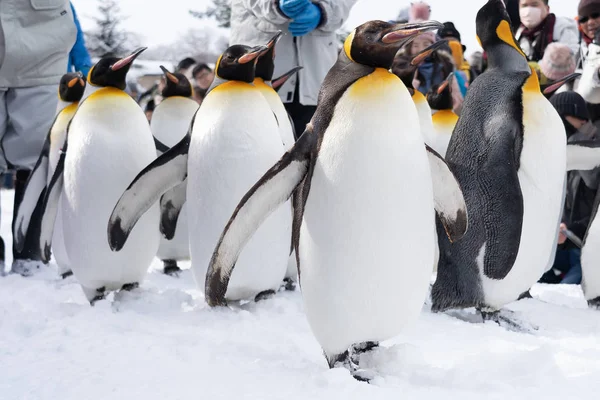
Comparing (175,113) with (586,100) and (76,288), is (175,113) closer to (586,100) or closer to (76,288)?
(76,288)

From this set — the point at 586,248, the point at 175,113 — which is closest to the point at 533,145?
the point at 586,248

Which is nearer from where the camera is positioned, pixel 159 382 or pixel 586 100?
pixel 159 382

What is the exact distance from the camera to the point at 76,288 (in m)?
3.70

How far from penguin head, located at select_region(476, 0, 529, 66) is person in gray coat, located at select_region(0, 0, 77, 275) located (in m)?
2.34

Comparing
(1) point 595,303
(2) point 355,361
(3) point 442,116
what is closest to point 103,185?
(2) point 355,361

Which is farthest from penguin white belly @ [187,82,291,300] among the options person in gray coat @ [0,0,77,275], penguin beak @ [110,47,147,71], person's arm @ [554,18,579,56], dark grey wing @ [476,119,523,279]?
person's arm @ [554,18,579,56]

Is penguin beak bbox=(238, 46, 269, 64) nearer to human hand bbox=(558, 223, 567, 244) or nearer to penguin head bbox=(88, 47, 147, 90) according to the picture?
penguin head bbox=(88, 47, 147, 90)

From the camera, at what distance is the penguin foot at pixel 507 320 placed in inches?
111

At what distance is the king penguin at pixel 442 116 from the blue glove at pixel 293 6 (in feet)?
2.60

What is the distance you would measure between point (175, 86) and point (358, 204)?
8.37ft

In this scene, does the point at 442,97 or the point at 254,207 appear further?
the point at 442,97

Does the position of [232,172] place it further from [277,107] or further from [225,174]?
[277,107]

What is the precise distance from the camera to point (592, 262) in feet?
10.9

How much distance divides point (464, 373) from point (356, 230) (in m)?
0.48
